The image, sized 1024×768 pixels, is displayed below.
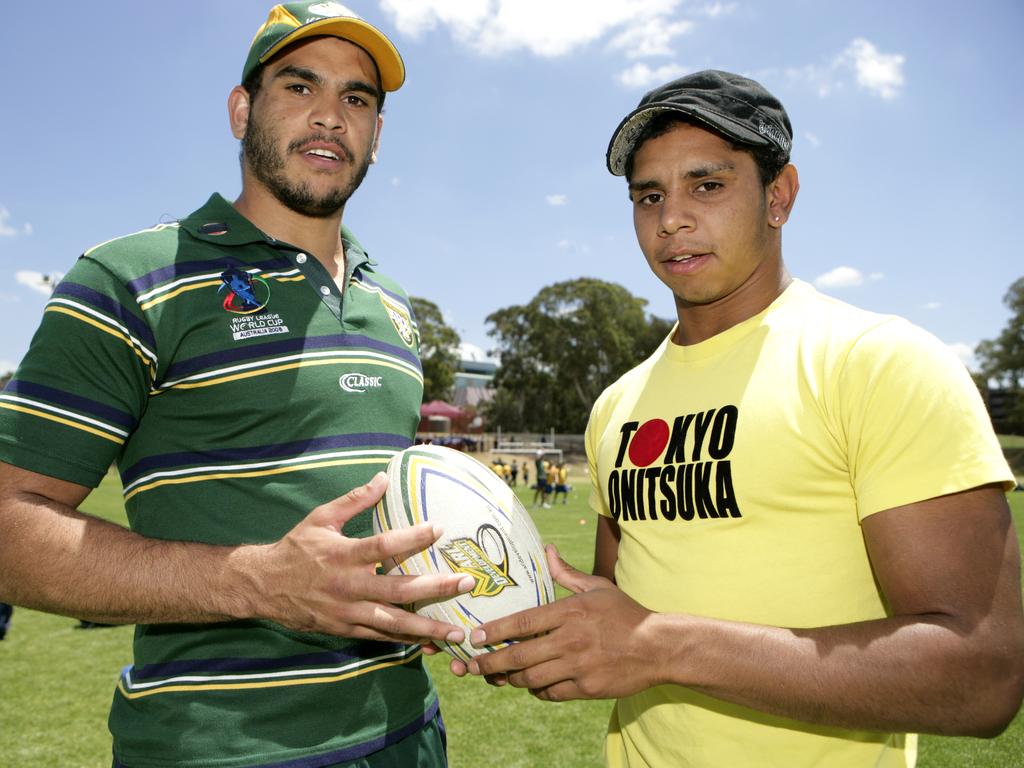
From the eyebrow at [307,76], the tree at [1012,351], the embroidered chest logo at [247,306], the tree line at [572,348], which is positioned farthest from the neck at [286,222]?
the tree at [1012,351]

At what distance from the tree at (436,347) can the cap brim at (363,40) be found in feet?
151

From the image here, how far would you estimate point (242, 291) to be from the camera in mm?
2111

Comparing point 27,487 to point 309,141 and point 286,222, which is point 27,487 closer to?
point 286,222

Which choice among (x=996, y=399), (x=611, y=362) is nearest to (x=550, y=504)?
(x=611, y=362)

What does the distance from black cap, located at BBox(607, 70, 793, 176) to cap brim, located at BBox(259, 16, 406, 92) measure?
2.94 feet

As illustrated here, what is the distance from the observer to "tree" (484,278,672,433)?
4812 centimetres

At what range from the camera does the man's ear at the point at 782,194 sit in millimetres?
2094

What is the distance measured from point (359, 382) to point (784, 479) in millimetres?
1243

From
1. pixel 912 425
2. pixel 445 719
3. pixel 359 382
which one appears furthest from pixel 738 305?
pixel 445 719

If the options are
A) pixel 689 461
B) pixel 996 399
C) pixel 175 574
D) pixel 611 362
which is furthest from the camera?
pixel 996 399

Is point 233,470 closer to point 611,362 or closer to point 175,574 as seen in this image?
point 175,574

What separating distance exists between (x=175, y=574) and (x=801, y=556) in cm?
150

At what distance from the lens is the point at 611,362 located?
48438mm

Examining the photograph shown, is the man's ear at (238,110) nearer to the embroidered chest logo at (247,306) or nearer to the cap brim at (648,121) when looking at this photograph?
the embroidered chest logo at (247,306)
